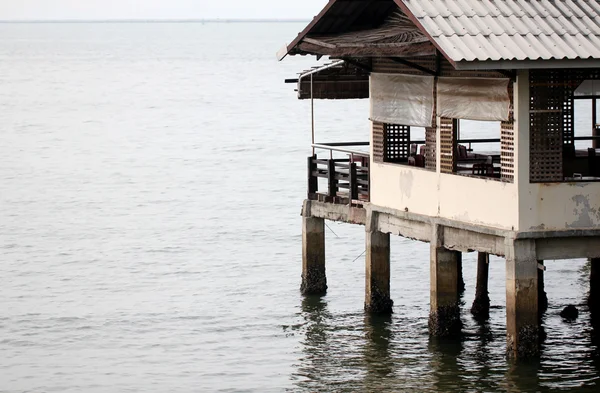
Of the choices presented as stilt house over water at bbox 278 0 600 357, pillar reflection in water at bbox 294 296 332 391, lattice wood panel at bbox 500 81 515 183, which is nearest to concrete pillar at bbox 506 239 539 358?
stilt house over water at bbox 278 0 600 357

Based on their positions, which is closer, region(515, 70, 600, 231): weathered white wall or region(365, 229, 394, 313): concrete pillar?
region(515, 70, 600, 231): weathered white wall

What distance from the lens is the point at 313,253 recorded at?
27500 mm

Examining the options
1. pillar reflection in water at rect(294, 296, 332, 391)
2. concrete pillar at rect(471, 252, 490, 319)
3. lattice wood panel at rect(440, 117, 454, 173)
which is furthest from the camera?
concrete pillar at rect(471, 252, 490, 319)

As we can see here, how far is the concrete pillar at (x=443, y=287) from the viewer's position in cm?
2269

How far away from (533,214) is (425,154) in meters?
2.98

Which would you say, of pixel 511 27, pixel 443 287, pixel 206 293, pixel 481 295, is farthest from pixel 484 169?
pixel 206 293

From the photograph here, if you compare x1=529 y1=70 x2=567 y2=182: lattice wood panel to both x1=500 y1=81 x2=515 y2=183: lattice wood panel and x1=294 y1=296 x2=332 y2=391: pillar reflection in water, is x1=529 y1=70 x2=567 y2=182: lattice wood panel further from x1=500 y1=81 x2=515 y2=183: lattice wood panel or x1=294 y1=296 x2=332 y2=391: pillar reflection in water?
x1=294 y1=296 x2=332 y2=391: pillar reflection in water

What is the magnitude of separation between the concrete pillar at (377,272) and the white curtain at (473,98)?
2869mm

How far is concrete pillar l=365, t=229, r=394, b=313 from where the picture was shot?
81.4 feet

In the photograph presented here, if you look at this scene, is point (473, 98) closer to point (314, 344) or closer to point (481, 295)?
point (481, 295)

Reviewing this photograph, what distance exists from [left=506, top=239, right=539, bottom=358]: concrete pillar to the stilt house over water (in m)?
0.01

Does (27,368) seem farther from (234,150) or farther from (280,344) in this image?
(234,150)

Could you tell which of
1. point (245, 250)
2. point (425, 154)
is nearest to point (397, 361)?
point (425, 154)

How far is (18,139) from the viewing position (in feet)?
238
